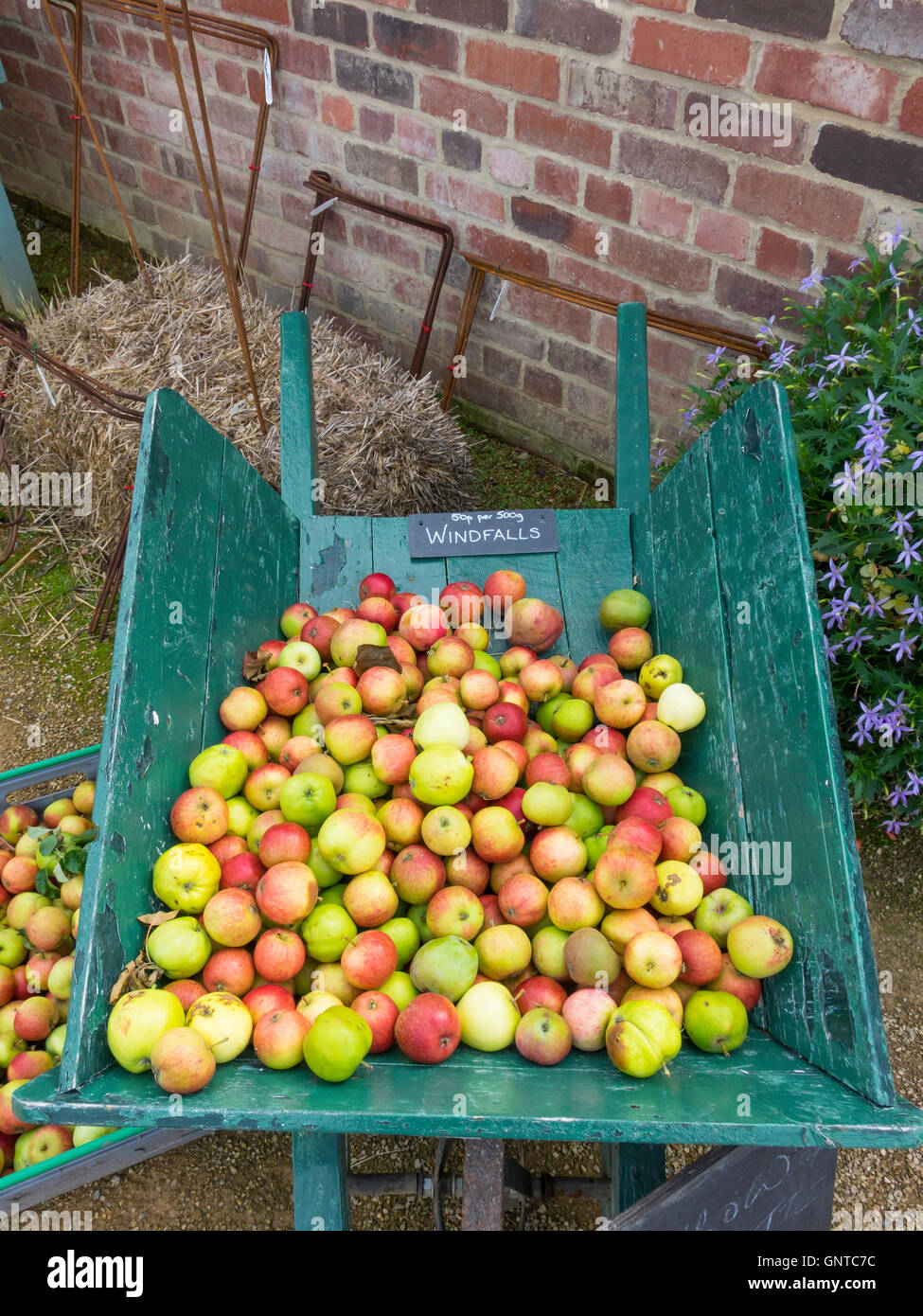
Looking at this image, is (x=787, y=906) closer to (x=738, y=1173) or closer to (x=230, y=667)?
(x=738, y=1173)

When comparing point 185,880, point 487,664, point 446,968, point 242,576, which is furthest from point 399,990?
point 242,576

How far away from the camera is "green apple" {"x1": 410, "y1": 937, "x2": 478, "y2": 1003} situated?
68.1 inches

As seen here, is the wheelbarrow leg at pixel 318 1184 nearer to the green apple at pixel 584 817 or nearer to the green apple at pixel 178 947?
the green apple at pixel 178 947

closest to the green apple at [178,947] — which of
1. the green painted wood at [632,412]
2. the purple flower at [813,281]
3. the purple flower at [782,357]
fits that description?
the green painted wood at [632,412]

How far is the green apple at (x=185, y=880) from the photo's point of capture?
5.97ft

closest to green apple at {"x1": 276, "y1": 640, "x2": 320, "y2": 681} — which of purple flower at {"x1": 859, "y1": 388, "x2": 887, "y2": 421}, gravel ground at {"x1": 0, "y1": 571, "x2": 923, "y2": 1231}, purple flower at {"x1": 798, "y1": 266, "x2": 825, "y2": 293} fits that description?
gravel ground at {"x1": 0, "y1": 571, "x2": 923, "y2": 1231}

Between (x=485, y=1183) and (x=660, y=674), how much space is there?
4.01 ft

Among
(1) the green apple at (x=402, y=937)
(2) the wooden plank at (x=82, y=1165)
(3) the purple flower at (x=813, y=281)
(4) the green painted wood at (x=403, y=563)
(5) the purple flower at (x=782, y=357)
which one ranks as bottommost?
(2) the wooden plank at (x=82, y=1165)

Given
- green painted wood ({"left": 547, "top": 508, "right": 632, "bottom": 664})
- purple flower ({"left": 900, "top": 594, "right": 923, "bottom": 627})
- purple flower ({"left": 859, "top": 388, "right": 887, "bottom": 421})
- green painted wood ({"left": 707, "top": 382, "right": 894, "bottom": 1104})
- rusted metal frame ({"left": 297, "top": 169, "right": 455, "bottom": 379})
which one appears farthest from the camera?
rusted metal frame ({"left": 297, "top": 169, "right": 455, "bottom": 379})

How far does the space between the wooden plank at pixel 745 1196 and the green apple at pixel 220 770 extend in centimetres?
120

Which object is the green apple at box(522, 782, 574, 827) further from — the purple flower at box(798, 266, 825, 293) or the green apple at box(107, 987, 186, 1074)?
the purple flower at box(798, 266, 825, 293)

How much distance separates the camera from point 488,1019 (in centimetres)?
170

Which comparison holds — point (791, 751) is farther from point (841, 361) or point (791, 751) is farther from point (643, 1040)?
point (841, 361)

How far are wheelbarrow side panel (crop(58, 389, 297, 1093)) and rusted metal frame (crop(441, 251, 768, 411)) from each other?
60.1 inches
